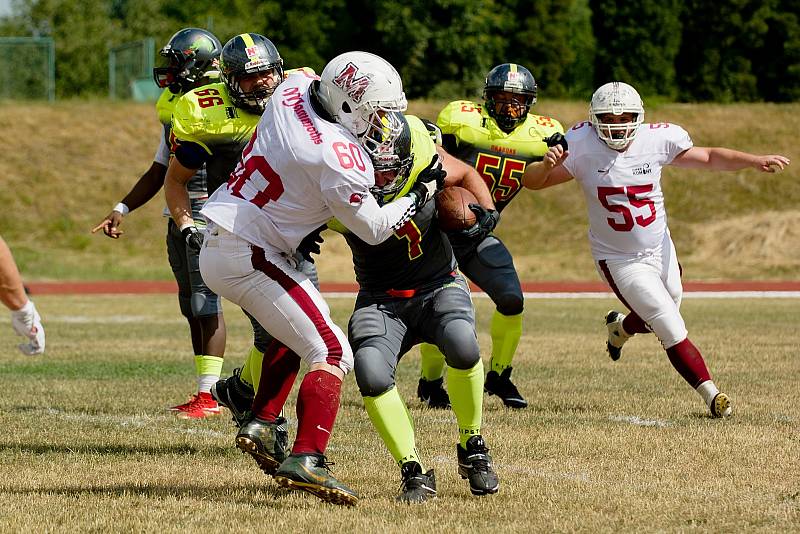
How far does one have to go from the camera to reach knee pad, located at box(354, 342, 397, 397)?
4.70 m

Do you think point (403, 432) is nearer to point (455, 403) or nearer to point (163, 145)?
point (455, 403)

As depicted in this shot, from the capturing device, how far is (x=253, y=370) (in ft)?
19.1

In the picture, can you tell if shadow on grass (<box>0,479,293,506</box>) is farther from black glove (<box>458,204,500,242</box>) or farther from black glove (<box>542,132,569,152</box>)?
black glove (<box>542,132,569,152</box>)

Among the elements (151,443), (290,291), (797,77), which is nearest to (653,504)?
(290,291)

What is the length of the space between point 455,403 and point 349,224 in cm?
93

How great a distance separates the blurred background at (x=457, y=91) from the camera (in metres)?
23.2

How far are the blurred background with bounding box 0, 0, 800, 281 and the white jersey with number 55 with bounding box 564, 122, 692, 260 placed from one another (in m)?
14.5

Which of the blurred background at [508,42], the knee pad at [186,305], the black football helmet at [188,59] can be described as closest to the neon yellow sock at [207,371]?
the knee pad at [186,305]

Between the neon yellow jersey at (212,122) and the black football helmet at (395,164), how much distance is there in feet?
4.37

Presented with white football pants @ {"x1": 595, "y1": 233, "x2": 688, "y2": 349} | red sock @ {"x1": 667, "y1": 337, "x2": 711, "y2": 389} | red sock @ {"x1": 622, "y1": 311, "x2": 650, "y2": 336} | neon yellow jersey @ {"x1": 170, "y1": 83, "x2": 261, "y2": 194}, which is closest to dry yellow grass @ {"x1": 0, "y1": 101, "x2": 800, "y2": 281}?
red sock @ {"x1": 622, "y1": 311, "x2": 650, "y2": 336}

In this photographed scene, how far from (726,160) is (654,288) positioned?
2.66ft

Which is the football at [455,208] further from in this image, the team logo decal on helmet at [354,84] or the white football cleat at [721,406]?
the white football cleat at [721,406]

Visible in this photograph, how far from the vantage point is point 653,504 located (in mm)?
4496

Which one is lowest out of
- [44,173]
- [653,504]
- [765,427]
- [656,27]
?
[44,173]
